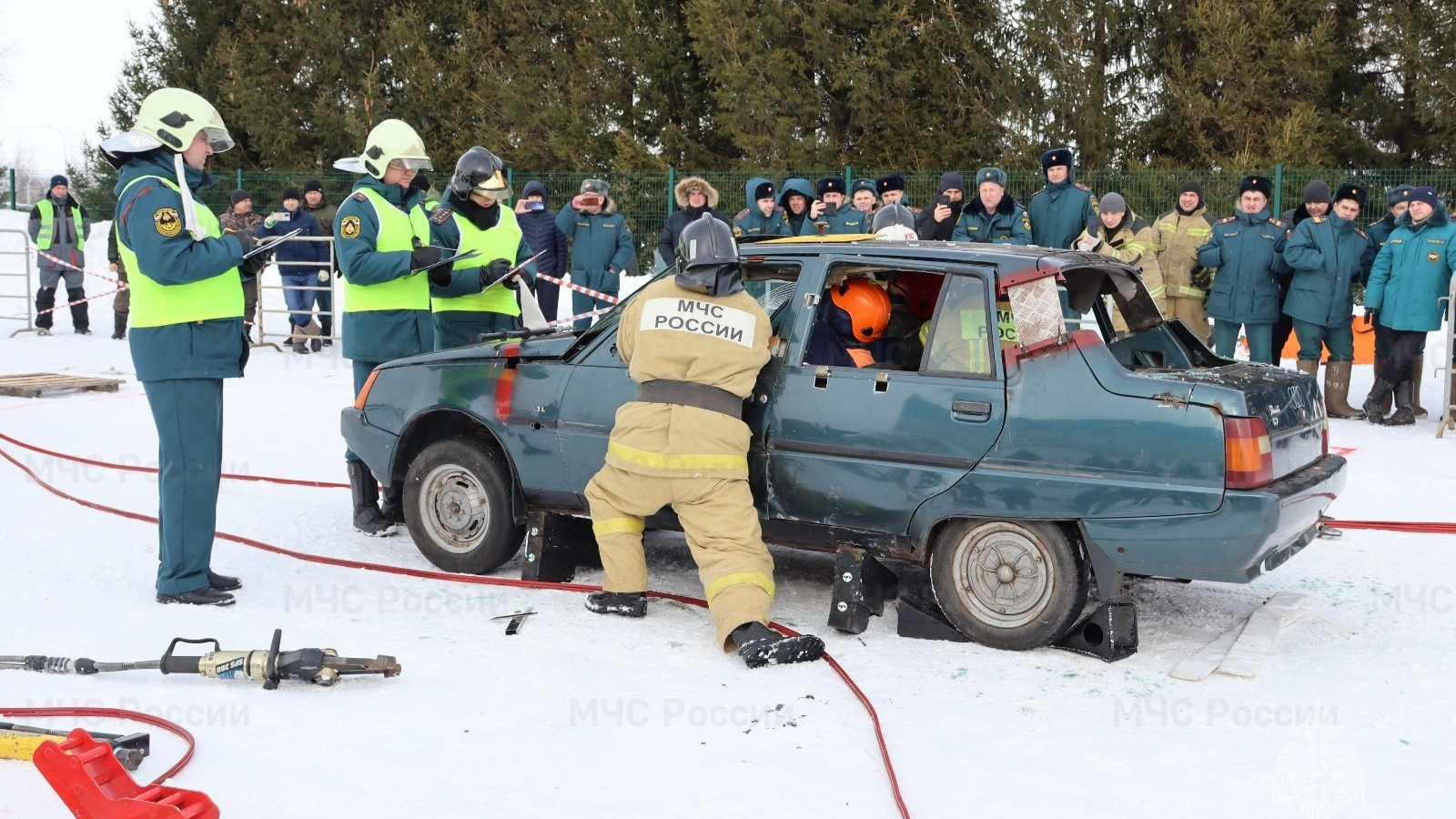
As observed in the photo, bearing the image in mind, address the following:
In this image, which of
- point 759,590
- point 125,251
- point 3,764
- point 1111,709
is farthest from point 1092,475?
point 125,251

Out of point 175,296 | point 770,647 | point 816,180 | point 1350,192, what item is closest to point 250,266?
point 175,296

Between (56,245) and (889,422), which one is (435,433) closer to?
(889,422)

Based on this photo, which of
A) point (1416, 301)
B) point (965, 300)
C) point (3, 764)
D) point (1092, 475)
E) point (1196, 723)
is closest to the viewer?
point (3, 764)

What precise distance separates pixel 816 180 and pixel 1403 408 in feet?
38.8

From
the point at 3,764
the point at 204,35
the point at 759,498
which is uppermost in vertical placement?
the point at 204,35

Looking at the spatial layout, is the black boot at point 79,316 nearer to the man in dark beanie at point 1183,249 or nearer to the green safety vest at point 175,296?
the green safety vest at point 175,296

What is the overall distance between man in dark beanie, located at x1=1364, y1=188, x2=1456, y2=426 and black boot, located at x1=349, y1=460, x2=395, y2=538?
8.24m

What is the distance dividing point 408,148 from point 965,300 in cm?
347

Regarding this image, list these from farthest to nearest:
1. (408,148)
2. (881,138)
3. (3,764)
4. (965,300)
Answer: (881,138) < (408,148) < (965,300) < (3,764)

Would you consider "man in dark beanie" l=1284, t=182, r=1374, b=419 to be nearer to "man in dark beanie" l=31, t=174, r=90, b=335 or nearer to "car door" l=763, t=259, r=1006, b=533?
"car door" l=763, t=259, r=1006, b=533

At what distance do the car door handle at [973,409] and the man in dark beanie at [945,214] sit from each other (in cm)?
650

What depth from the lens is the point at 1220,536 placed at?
485 centimetres

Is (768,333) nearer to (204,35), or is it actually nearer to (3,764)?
(3,764)

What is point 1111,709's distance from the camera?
4.70 m
